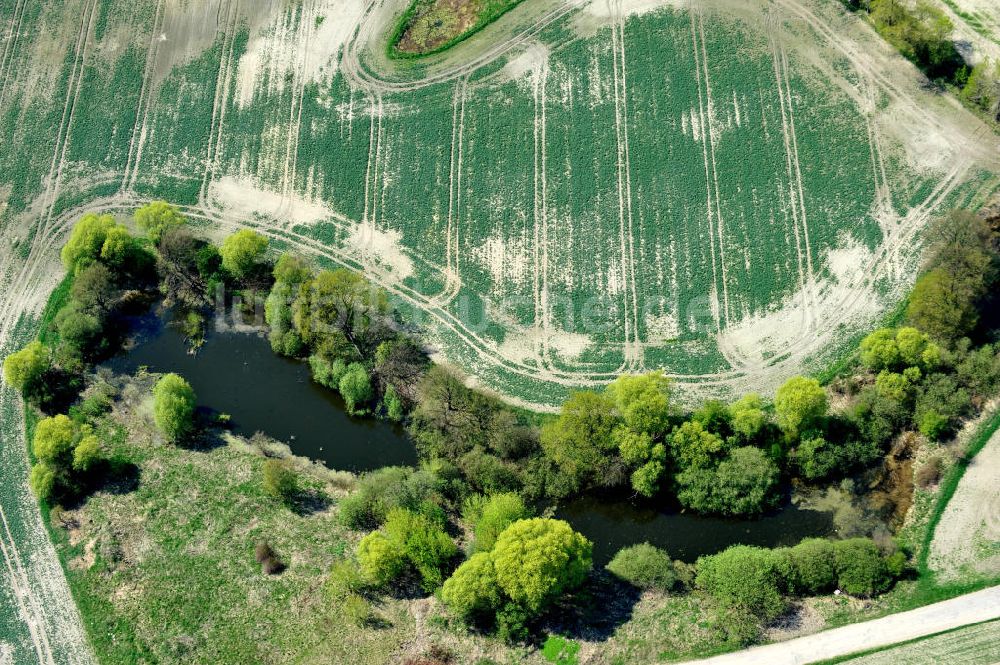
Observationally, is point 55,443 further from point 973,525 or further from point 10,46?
point 973,525

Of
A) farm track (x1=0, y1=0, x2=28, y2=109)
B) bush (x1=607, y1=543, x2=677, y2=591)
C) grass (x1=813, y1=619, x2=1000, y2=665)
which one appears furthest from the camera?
farm track (x1=0, y1=0, x2=28, y2=109)

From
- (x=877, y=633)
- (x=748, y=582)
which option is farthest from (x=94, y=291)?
(x=877, y=633)

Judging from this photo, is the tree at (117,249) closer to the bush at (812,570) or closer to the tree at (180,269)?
the tree at (180,269)

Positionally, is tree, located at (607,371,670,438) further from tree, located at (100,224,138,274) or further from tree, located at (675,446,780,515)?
tree, located at (100,224,138,274)

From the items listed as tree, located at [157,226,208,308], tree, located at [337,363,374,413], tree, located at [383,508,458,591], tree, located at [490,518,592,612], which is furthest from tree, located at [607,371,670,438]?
tree, located at [157,226,208,308]

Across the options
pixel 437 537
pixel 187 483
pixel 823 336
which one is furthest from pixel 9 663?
pixel 823 336

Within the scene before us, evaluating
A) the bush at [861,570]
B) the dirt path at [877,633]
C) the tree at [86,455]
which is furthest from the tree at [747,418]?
the tree at [86,455]
